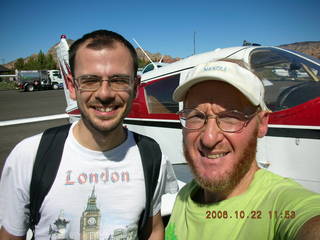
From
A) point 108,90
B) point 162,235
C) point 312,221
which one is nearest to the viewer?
point 312,221

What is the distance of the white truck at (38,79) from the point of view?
3750 centimetres

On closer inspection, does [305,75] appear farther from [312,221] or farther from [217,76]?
[312,221]

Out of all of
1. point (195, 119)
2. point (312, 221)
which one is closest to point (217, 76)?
point (195, 119)

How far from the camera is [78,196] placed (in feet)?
4.49

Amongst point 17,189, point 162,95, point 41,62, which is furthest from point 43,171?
point 41,62

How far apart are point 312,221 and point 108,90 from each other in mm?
1115

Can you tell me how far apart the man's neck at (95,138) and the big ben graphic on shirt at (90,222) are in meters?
0.29

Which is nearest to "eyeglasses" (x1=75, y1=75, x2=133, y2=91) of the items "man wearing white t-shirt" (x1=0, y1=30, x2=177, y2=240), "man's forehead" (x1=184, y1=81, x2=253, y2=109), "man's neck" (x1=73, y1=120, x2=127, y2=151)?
"man wearing white t-shirt" (x1=0, y1=30, x2=177, y2=240)

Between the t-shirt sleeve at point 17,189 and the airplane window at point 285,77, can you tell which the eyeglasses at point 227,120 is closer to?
the t-shirt sleeve at point 17,189

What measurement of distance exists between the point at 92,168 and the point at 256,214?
0.85 metres

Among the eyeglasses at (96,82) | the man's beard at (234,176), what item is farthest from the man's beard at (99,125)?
the man's beard at (234,176)

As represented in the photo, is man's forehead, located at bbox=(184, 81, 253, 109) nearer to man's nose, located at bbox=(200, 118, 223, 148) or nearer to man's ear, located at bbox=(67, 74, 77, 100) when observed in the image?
man's nose, located at bbox=(200, 118, 223, 148)

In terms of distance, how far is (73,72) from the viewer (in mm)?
1548

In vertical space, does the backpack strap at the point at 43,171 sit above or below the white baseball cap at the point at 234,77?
below
